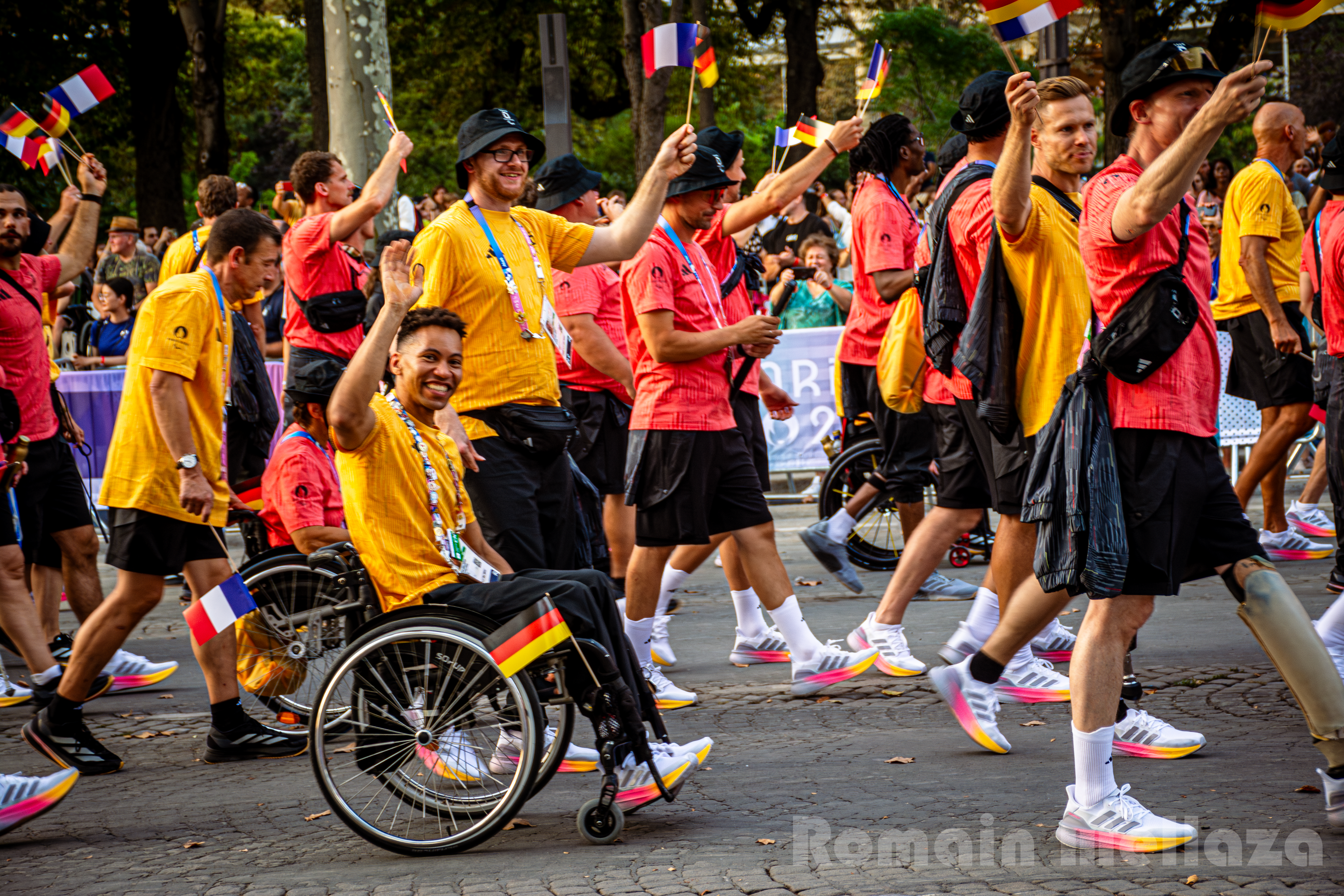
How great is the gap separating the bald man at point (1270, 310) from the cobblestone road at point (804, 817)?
244 cm

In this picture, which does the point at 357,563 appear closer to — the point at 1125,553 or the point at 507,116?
the point at 507,116

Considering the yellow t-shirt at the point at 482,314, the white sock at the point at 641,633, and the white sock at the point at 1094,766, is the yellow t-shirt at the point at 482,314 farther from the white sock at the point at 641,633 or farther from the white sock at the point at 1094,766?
the white sock at the point at 1094,766

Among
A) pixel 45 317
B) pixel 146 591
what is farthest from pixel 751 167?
Answer: pixel 146 591

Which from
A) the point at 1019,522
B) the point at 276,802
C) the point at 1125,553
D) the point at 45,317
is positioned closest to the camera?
the point at 1125,553

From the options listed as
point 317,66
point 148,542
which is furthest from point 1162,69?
point 317,66

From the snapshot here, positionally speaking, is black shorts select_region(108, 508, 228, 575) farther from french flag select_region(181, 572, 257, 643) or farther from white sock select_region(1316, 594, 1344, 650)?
white sock select_region(1316, 594, 1344, 650)

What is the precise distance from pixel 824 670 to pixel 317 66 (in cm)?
1856

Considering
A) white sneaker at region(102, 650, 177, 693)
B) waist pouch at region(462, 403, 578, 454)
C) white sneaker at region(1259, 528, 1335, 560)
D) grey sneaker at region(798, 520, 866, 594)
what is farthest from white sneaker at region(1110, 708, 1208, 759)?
white sneaker at region(102, 650, 177, 693)

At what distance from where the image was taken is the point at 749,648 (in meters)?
6.84

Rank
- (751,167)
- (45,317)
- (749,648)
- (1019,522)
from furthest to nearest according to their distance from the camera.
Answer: (751,167) → (45,317) → (749,648) → (1019,522)

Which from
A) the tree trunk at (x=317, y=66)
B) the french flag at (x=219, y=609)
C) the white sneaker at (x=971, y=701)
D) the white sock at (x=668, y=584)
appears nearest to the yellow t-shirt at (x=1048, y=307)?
the white sneaker at (x=971, y=701)

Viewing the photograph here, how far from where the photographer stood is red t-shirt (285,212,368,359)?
7.73 metres

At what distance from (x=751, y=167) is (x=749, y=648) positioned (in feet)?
113

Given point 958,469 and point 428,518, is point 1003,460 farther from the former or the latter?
point 428,518
